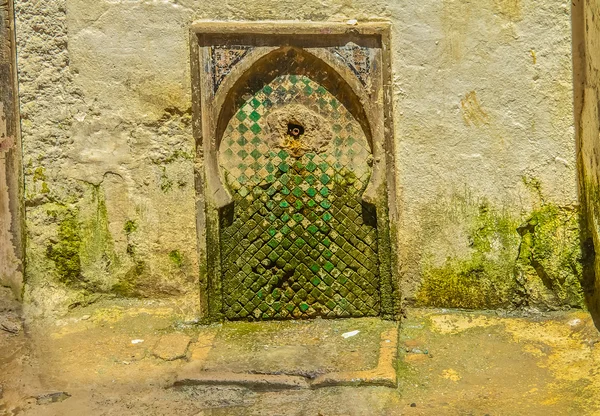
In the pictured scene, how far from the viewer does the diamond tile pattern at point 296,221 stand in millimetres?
5113

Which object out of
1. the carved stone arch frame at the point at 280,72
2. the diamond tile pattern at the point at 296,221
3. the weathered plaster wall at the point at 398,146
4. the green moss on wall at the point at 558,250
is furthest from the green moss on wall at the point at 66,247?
the green moss on wall at the point at 558,250

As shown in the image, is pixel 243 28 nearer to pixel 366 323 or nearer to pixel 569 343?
pixel 366 323

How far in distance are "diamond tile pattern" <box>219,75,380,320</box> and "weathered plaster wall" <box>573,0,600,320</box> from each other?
129cm

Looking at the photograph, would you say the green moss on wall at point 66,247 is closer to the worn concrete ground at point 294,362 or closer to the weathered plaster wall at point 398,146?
the weathered plaster wall at point 398,146

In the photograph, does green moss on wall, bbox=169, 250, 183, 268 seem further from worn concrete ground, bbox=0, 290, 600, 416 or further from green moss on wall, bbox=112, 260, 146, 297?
worn concrete ground, bbox=0, 290, 600, 416

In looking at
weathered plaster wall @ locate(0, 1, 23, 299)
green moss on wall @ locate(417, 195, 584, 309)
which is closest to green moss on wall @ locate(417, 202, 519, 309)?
green moss on wall @ locate(417, 195, 584, 309)

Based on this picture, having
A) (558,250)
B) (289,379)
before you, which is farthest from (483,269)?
(289,379)

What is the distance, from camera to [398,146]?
16.6 ft

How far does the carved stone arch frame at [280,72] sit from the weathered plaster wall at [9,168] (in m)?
1.10

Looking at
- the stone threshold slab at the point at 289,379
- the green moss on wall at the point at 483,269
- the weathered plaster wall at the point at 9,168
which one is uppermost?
the weathered plaster wall at the point at 9,168

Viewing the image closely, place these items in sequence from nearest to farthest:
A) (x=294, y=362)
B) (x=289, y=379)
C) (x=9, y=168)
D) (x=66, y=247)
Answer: (x=289, y=379) < (x=294, y=362) < (x=9, y=168) < (x=66, y=247)

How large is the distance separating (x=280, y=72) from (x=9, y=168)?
1.77 metres

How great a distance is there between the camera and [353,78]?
501cm

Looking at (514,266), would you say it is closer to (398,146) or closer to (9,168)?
(398,146)
